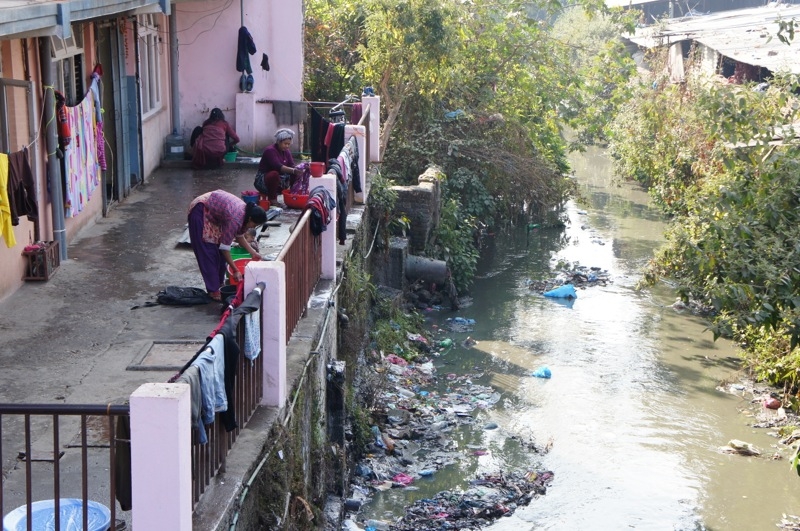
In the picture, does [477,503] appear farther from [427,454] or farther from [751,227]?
[751,227]

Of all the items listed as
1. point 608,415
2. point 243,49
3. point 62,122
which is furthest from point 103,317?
point 243,49

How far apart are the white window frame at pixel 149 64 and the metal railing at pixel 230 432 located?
752cm

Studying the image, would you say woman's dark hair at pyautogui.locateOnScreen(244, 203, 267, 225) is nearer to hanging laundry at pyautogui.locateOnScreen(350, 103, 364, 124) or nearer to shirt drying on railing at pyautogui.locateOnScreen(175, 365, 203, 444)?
Result: shirt drying on railing at pyautogui.locateOnScreen(175, 365, 203, 444)

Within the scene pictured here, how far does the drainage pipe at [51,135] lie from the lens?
895 centimetres

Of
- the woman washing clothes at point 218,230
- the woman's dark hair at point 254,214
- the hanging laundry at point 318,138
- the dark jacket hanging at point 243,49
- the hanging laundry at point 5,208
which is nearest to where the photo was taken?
the hanging laundry at point 5,208

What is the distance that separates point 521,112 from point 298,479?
13508mm

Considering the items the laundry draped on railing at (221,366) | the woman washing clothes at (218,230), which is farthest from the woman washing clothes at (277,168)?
the laundry draped on railing at (221,366)

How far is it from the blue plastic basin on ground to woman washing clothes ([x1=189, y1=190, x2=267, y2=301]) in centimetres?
347

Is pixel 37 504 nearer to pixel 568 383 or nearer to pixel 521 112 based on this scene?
pixel 568 383

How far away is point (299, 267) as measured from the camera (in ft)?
25.1

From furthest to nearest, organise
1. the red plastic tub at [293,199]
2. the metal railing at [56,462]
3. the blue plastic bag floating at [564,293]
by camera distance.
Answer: the blue plastic bag floating at [564,293] < the red plastic tub at [293,199] < the metal railing at [56,462]

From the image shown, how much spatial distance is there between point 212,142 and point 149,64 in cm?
138

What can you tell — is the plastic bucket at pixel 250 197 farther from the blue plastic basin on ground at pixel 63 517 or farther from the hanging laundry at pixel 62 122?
the blue plastic basin on ground at pixel 63 517

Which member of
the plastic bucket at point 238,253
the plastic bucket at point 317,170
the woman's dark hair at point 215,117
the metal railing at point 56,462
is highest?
the woman's dark hair at point 215,117
